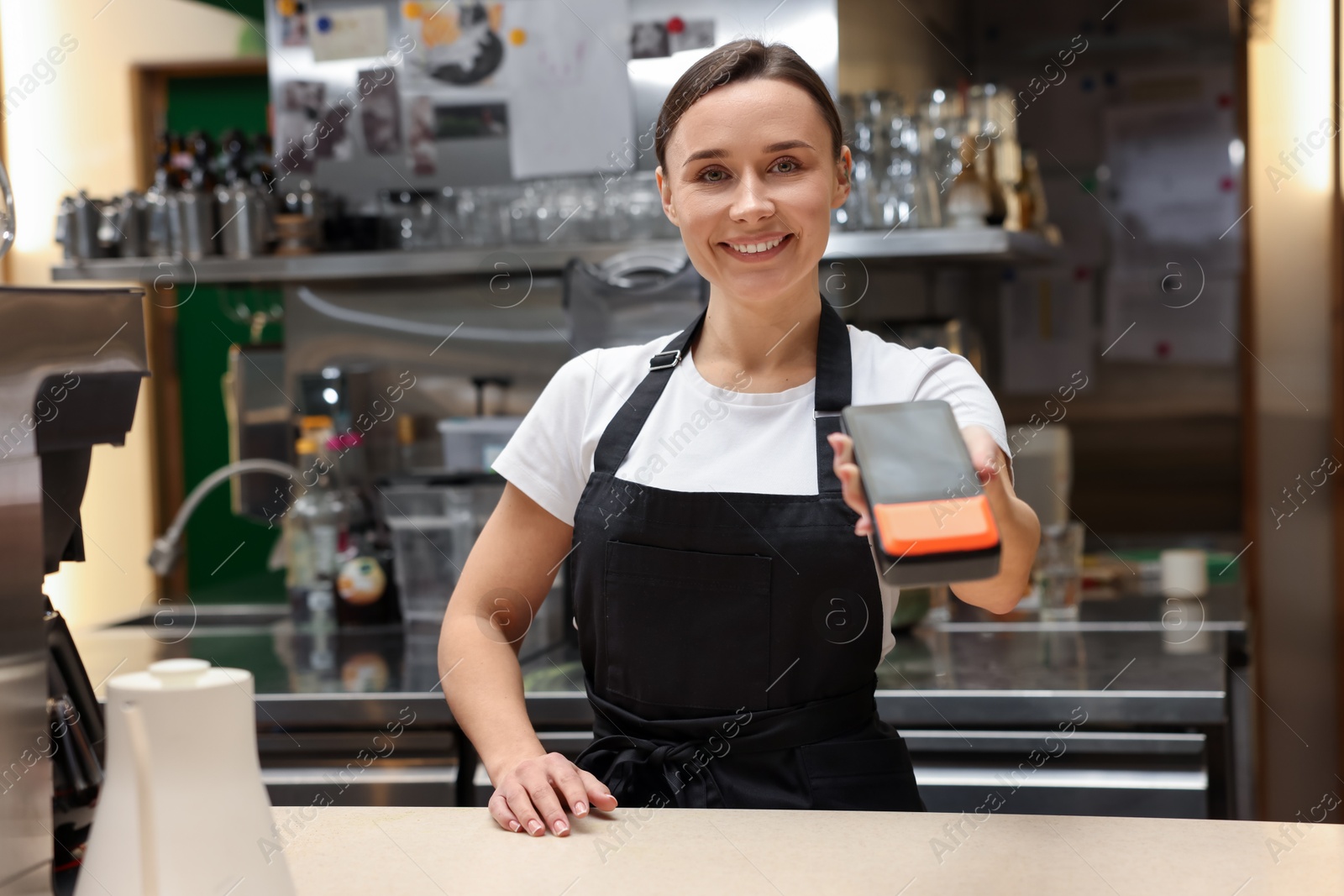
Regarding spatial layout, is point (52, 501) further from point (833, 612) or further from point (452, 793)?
Answer: point (452, 793)

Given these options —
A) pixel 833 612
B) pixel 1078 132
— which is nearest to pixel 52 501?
pixel 833 612

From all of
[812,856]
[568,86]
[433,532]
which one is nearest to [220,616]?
[433,532]

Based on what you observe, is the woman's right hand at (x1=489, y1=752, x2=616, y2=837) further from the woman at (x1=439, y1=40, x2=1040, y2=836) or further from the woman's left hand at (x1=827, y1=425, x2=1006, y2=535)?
the woman's left hand at (x1=827, y1=425, x2=1006, y2=535)

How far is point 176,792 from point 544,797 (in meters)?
0.41

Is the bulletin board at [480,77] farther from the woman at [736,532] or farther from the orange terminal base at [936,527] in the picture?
the orange terminal base at [936,527]

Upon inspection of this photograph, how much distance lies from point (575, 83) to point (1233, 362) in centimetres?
192

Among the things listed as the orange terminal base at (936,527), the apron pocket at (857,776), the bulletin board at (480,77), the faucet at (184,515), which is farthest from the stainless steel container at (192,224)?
the orange terminal base at (936,527)

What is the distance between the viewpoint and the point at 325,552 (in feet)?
8.38

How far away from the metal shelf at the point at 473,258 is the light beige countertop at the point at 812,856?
4.11ft

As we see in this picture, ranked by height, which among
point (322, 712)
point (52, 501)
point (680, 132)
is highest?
point (680, 132)

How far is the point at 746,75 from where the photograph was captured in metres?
1.35

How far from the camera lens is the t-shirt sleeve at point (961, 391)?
127 centimetres

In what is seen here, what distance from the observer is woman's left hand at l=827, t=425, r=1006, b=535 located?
35.5 inches

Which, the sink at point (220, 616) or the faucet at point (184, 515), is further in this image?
the sink at point (220, 616)
